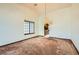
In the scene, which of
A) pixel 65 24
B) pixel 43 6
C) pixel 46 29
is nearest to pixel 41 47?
pixel 46 29

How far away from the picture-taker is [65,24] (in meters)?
2.01

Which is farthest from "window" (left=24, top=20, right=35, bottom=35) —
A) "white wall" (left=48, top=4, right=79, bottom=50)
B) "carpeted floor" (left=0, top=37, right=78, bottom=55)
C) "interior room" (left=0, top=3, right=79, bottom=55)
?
"white wall" (left=48, top=4, right=79, bottom=50)

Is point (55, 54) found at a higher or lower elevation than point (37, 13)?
lower

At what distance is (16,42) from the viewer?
1971 millimetres

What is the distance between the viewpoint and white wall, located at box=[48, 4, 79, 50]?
1.96m

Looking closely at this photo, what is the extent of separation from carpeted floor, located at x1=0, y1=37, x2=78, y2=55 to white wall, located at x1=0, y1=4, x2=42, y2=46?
108mm

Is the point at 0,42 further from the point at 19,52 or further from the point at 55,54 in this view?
the point at 55,54

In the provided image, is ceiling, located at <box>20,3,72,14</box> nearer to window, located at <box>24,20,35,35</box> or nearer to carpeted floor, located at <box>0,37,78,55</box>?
window, located at <box>24,20,35,35</box>

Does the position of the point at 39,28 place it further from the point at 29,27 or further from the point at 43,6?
the point at 43,6

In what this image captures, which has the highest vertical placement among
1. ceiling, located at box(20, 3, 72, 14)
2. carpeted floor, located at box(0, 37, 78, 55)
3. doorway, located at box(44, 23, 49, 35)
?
ceiling, located at box(20, 3, 72, 14)

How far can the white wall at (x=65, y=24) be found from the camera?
1.96m

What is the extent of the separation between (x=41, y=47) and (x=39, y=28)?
1.09 ft

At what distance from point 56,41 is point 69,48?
237 millimetres
